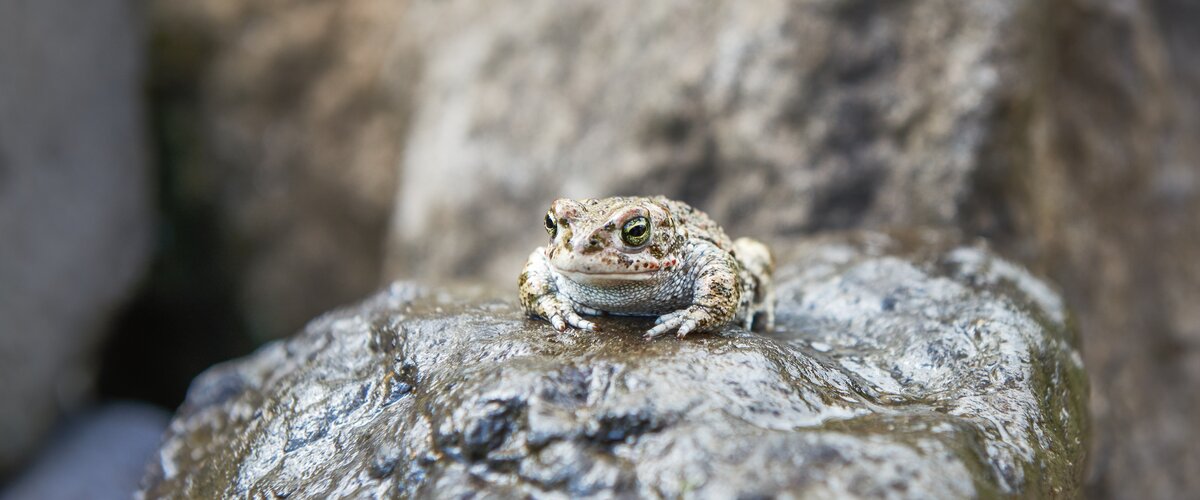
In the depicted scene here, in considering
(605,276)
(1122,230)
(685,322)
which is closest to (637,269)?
(605,276)

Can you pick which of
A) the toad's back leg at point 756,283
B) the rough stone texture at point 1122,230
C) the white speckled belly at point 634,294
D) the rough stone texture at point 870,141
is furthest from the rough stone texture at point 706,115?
the white speckled belly at point 634,294

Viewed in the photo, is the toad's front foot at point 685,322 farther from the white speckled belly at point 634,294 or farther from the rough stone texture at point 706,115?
the rough stone texture at point 706,115

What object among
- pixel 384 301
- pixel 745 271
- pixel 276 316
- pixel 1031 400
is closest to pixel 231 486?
pixel 384 301

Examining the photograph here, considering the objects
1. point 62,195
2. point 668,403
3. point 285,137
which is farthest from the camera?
point 285,137

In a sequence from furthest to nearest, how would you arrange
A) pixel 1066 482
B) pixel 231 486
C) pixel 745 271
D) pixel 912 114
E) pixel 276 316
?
pixel 276 316, pixel 912 114, pixel 745 271, pixel 231 486, pixel 1066 482

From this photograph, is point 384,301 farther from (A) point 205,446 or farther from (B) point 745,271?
(B) point 745,271

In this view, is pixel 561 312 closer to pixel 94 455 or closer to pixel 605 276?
pixel 605 276
